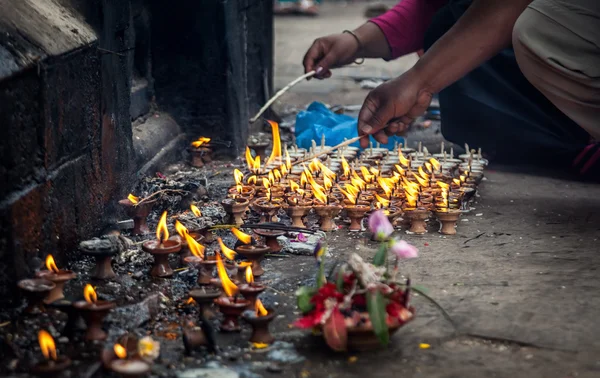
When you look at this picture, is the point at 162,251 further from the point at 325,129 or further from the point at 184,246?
the point at 325,129

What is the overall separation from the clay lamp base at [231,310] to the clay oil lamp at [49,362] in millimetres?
613

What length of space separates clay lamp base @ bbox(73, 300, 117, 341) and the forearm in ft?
10.1

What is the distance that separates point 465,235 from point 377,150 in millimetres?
1546

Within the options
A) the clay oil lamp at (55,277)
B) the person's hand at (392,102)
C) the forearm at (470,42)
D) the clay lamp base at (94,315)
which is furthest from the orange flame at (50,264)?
the forearm at (470,42)

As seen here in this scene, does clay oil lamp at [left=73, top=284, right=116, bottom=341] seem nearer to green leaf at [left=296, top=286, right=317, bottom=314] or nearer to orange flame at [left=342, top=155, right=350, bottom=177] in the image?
green leaf at [left=296, top=286, right=317, bottom=314]

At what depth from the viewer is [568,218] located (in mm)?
4715

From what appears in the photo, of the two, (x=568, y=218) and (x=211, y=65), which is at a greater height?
(x=211, y=65)

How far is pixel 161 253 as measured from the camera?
3.52 meters

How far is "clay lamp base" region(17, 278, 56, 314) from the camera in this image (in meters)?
2.99

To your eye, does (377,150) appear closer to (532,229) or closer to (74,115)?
(532,229)

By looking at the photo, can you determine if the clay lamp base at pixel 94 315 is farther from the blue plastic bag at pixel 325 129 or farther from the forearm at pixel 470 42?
the blue plastic bag at pixel 325 129

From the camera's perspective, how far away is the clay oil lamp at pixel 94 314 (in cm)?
285

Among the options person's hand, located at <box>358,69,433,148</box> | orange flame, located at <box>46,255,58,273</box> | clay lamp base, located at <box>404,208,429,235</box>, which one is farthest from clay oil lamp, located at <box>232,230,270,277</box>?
person's hand, located at <box>358,69,433,148</box>

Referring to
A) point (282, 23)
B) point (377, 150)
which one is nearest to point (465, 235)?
point (377, 150)
